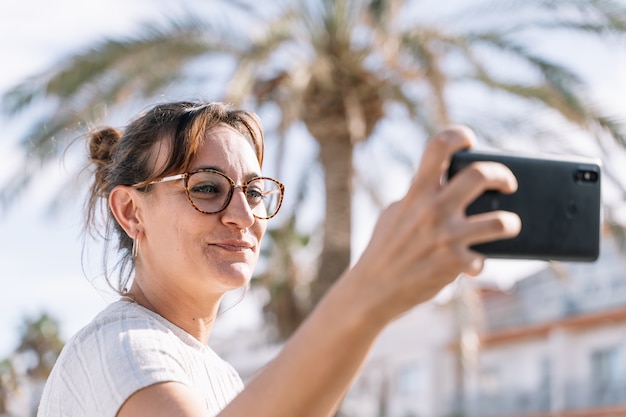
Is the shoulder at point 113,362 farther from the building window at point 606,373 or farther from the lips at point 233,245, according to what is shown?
the building window at point 606,373

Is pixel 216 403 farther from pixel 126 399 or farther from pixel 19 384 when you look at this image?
pixel 19 384

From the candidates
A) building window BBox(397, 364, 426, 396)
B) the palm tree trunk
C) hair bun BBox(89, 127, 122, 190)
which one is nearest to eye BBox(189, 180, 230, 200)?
hair bun BBox(89, 127, 122, 190)

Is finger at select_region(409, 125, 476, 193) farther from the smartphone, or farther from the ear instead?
the ear

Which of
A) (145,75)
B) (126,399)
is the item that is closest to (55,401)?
(126,399)

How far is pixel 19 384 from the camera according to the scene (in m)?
26.6

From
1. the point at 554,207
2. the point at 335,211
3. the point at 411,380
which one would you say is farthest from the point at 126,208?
the point at 411,380

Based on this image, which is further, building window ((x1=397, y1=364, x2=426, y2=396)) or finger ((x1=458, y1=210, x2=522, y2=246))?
building window ((x1=397, y1=364, x2=426, y2=396))

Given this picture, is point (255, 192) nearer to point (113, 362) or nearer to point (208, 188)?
point (208, 188)

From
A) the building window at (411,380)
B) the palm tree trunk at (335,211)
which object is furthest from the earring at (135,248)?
the building window at (411,380)

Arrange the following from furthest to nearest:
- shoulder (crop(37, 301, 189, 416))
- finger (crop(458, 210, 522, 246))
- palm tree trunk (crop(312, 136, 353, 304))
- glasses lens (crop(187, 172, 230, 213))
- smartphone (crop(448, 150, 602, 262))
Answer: palm tree trunk (crop(312, 136, 353, 304)), glasses lens (crop(187, 172, 230, 213)), shoulder (crop(37, 301, 189, 416)), smartphone (crop(448, 150, 602, 262)), finger (crop(458, 210, 522, 246))

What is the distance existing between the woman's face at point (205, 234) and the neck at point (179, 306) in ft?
0.05

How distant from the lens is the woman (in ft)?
3.79

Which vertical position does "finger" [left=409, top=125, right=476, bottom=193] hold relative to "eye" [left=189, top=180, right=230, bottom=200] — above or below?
below

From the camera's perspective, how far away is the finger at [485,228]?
112 cm
